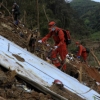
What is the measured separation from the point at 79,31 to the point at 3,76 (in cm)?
5985

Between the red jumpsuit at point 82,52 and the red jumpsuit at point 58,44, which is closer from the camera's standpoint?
the red jumpsuit at point 58,44

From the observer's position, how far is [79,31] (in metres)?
63.8

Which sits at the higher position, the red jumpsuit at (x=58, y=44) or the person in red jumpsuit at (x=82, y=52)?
the red jumpsuit at (x=58, y=44)

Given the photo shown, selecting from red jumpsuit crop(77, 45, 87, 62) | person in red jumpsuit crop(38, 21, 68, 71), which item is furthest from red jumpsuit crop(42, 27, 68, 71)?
red jumpsuit crop(77, 45, 87, 62)

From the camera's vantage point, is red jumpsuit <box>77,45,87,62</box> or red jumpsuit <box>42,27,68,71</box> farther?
red jumpsuit <box>77,45,87,62</box>

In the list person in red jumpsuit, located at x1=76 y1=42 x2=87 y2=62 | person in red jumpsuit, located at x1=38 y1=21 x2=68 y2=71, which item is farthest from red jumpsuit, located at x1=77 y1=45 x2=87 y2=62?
person in red jumpsuit, located at x1=38 y1=21 x2=68 y2=71

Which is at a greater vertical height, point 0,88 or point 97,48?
point 0,88

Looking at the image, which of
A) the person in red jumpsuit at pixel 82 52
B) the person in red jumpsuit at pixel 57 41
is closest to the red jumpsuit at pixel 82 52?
the person in red jumpsuit at pixel 82 52

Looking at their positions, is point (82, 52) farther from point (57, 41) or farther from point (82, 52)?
point (57, 41)

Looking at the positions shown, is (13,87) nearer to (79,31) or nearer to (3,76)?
(3,76)

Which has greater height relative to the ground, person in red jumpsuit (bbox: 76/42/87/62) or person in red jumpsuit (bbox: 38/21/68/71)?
person in red jumpsuit (bbox: 38/21/68/71)

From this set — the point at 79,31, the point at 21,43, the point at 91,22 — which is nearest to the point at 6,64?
the point at 21,43

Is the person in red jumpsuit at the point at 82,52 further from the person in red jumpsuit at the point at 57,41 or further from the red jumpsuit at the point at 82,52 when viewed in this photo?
the person in red jumpsuit at the point at 57,41

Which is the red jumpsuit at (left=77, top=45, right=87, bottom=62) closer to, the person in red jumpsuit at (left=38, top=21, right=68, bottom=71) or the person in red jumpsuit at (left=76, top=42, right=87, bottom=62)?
the person in red jumpsuit at (left=76, top=42, right=87, bottom=62)
